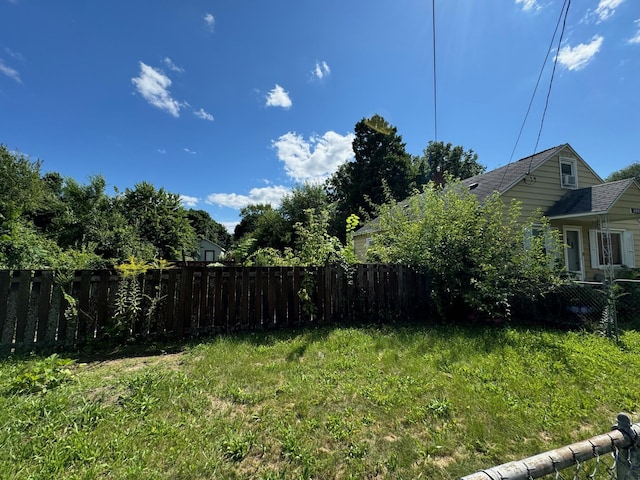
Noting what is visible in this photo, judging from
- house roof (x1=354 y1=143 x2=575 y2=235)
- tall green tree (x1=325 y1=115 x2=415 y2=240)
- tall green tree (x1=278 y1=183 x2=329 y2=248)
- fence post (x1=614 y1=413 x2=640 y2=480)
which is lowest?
fence post (x1=614 y1=413 x2=640 y2=480)

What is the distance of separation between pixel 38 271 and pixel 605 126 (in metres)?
18.5

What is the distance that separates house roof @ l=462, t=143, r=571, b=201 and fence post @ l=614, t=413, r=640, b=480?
992 centimetres

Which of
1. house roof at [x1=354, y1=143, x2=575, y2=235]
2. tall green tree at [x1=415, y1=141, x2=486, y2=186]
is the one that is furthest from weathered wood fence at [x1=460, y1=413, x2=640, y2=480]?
tall green tree at [x1=415, y1=141, x2=486, y2=186]

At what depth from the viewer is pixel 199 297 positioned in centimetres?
484

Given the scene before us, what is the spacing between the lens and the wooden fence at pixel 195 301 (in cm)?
396

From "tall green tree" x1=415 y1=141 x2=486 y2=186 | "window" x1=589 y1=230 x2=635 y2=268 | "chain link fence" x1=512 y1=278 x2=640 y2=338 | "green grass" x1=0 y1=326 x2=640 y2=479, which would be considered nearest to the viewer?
"green grass" x1=0 y1=326 x2=640 y2=479

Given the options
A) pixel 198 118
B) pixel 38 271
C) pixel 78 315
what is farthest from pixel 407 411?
pixel 198 118

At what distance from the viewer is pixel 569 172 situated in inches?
435

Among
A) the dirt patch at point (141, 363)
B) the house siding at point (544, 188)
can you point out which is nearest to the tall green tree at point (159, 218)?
the dirt patch at point (141, 363)

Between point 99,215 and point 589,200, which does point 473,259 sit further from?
point 99,215

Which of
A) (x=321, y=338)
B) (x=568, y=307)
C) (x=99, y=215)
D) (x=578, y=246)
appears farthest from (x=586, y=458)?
(x=99, y=215)

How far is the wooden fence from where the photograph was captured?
3.96 metres

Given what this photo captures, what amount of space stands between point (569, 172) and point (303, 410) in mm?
13916

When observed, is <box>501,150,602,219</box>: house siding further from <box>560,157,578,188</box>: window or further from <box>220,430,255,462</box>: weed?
<box>220,430,255,462</box>: weed
